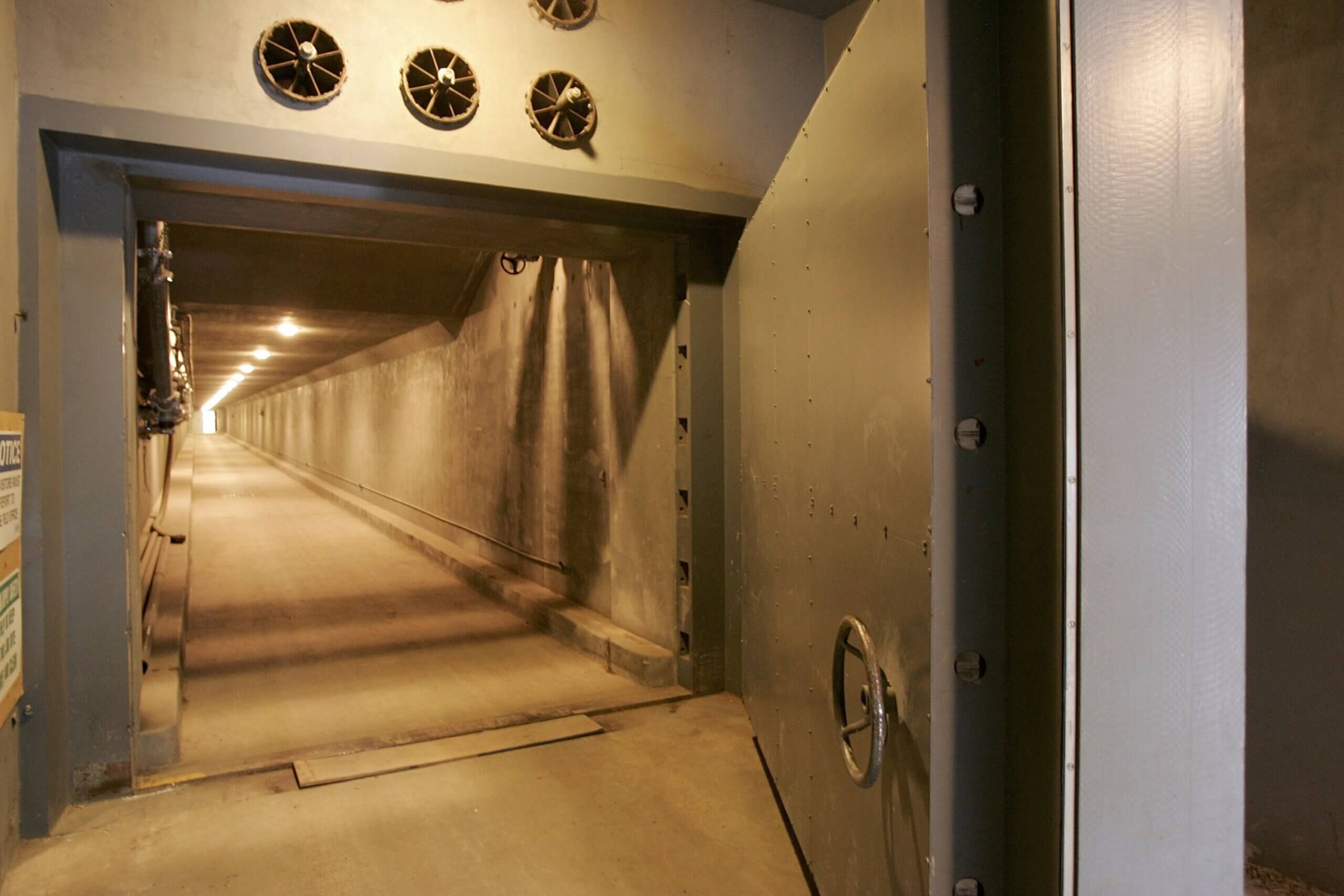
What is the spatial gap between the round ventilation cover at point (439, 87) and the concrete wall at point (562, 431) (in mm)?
1624

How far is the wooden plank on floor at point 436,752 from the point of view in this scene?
12.4 ft

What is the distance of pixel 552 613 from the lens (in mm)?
6891

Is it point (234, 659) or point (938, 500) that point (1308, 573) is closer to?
point (938, 500)

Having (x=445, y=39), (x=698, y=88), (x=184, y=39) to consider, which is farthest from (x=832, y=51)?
(x=184, y=39)

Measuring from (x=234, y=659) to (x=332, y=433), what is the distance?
551 inches

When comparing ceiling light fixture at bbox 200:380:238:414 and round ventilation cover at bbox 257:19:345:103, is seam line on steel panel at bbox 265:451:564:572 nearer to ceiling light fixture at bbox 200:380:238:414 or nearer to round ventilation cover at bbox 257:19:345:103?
round ventilation cover at bbox 257:19:345:103

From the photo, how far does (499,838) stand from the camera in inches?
125

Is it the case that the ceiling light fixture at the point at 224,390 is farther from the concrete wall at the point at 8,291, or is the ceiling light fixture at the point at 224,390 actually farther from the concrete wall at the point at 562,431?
the concrete wall at the point at 8,291

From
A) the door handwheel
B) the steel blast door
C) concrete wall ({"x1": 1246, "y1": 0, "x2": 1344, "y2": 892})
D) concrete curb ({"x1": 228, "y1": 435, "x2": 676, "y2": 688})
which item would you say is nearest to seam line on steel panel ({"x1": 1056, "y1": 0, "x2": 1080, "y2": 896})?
the steel blast door

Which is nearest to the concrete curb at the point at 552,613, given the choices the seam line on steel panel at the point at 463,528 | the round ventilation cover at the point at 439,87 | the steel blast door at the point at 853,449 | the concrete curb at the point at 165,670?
the seam line on steel panel at the point at 463,528

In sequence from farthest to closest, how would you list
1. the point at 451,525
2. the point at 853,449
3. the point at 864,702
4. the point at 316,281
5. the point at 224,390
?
the point at 224,390
the point at 451,525
the point at 316,281
the point at 853,449
the point at 864,702

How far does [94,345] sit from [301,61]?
1.52 m

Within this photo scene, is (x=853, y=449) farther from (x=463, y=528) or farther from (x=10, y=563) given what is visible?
(x=463, y=528)

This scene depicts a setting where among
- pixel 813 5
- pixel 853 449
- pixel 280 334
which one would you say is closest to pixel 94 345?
pixel 853 449
